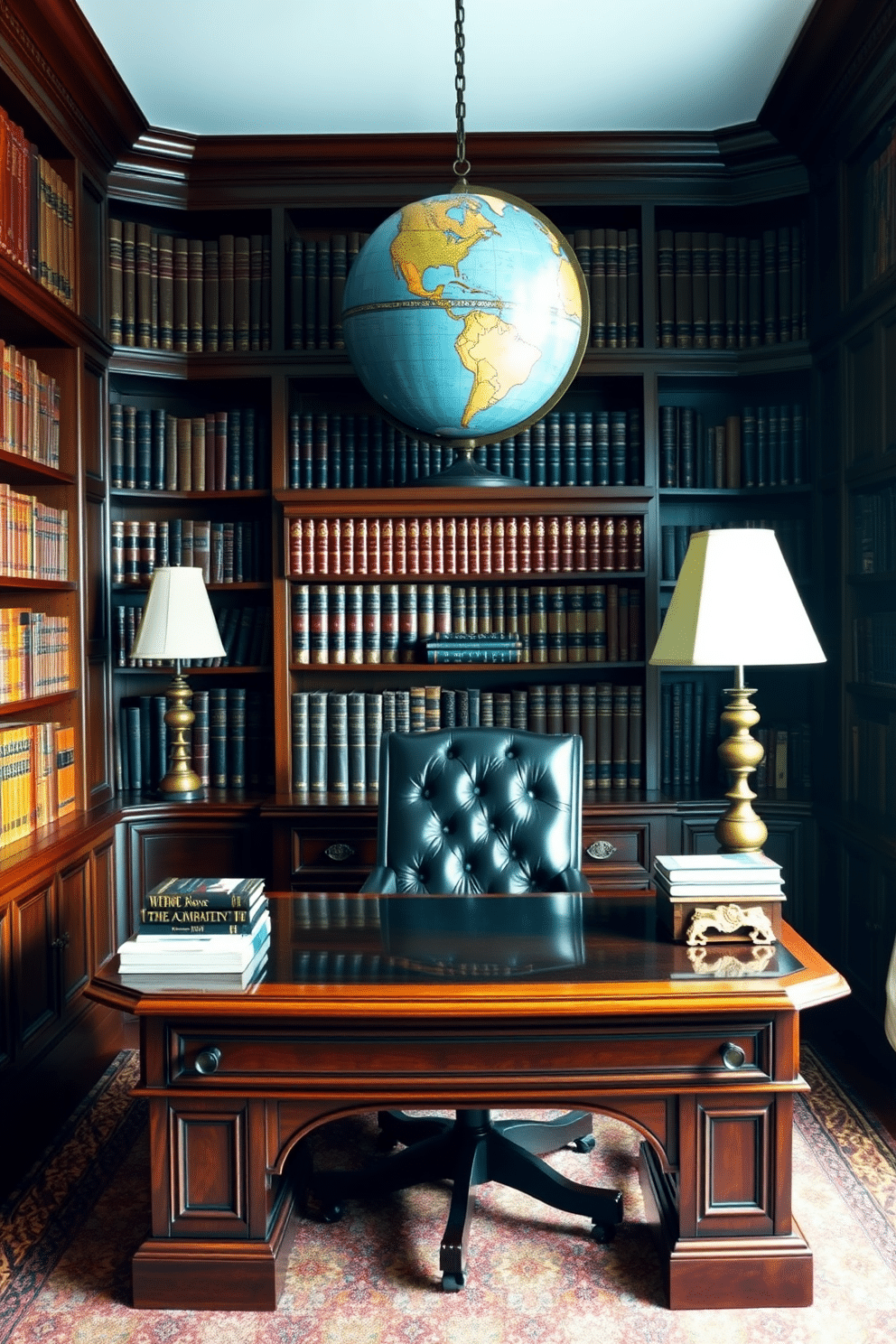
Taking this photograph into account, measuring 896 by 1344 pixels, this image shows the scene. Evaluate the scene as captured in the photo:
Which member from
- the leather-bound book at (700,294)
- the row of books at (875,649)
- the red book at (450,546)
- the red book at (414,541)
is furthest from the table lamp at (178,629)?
the row of books at (875,649)

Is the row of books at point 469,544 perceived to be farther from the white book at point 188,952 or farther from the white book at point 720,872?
the white book at point 188,952

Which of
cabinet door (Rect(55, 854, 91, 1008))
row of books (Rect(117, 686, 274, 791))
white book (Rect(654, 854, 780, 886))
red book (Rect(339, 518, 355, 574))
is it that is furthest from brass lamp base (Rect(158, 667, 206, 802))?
white book (Rect(654, 854, 780, 886))

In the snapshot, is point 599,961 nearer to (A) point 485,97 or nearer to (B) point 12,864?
(B) point 12,864

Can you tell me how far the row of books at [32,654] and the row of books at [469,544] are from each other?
2.74ft

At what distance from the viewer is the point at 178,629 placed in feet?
11.8

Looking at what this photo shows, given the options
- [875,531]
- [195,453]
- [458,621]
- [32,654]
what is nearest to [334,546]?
[458,621]

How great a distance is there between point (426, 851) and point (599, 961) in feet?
3.00

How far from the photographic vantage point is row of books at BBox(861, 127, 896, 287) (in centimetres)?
312

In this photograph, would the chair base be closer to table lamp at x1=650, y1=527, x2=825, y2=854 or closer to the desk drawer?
the desk drawer

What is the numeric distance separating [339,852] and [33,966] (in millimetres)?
1014

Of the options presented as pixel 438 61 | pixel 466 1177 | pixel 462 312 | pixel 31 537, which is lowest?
pixel 466 1177

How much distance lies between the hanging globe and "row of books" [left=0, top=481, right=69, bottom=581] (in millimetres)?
1311

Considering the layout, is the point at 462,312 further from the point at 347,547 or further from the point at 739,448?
the point at 739,448

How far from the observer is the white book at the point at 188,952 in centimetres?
207
